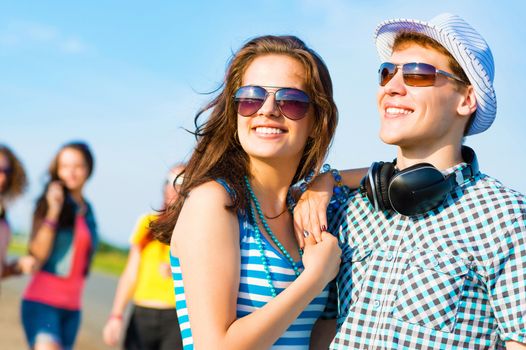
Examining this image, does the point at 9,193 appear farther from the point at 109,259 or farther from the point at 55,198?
the point at 109,259

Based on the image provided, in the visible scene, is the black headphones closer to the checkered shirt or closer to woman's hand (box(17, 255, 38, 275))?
the checkered shirt

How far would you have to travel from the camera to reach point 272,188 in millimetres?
3387

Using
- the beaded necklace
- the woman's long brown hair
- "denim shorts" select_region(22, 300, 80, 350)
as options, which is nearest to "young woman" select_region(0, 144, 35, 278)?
"denim shorts" select_region(22, 300, 80, 350)

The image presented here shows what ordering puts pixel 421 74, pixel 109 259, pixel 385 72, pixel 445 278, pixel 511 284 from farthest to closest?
pixel 109 259 → pixel 385 72 → pixel 421 74 → pixel 445 278 → pixel 511 284

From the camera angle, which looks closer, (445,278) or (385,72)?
(445,278)

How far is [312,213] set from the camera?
3252 mm

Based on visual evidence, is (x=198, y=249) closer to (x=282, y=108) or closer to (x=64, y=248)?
(x=282, y=108)

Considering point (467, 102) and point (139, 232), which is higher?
point (467, 102)

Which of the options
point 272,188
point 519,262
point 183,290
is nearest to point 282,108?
point 272,188

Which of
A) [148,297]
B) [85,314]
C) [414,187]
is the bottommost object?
[85,314]

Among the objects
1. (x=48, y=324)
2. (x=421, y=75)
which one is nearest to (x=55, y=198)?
(x=48, y=324)

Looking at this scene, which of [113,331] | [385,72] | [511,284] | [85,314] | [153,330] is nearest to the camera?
[511,284]

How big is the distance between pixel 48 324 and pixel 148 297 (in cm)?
110

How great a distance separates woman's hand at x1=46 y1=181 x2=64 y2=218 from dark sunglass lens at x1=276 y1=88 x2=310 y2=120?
4.63 meters
